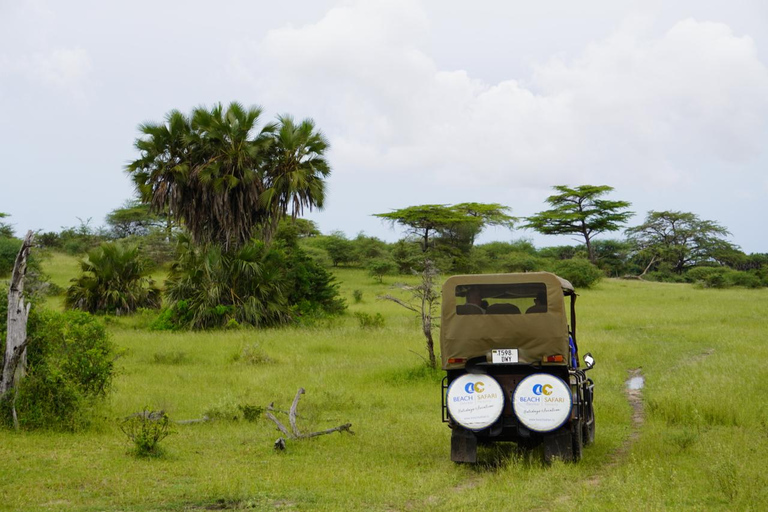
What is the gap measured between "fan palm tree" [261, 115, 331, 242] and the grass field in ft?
25.4

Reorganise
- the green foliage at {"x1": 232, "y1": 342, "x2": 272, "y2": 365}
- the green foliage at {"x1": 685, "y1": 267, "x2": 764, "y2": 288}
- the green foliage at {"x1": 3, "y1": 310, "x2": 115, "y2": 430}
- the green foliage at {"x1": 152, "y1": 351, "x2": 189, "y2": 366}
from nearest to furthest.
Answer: the green foliage at {"x1": 3, "y1": 310, "x2": 115, "y2": 430}, the green foliage at {"x1": 232, "y1": 342, "x2": 272, "y2": 365}, the green foliage at {"x1": 152, "y1": 351, "x2": 189, "y2": 366}, the green foliage at {"x1": 685, "y1": 267, "x2": 764, "y2": 288}

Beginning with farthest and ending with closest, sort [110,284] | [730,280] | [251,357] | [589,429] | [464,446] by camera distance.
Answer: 1. [730,280]
2. [110,284]
3. [251,357]
4. [589,429]
5. [464,446]

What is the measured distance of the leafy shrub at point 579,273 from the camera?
4381cm

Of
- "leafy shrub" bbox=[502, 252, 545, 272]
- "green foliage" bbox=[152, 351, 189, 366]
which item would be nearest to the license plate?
"green foliage" bbox=[152, 351, 189, 366]

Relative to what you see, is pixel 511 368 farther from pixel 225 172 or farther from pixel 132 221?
pixel 132 221

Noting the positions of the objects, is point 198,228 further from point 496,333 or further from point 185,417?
point 496,333

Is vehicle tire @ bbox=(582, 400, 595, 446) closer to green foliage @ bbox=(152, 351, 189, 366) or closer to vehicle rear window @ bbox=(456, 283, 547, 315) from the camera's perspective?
vehicle rear window @ bbox=(456, 283, 547, 315)

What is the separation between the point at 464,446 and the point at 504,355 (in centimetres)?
106

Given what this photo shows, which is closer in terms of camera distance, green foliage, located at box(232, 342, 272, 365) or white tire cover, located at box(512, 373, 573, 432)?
white tire cover, located at box(512, 373, 573, 432)

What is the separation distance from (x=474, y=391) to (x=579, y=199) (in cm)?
5552

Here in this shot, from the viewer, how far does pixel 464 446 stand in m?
7.59

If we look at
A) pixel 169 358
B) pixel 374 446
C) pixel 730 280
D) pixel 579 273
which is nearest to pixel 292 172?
pixel 169 358

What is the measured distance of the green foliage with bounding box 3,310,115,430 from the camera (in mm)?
9461

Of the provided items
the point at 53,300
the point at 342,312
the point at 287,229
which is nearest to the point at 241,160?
the point at 287,229
